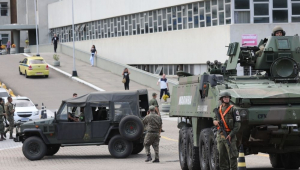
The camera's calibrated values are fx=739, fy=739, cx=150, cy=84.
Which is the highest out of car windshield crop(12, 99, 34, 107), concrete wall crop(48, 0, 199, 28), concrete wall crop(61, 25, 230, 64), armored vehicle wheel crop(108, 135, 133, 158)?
concrete wall crop(48, 0, 199, 28)

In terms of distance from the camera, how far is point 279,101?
46.5 feet

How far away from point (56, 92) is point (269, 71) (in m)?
33.1

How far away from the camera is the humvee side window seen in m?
21.8

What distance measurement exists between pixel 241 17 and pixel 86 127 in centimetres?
2495

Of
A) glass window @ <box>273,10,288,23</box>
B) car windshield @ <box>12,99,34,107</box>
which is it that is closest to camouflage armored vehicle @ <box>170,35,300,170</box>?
car windshield @ <box>12,99,34,107</box>

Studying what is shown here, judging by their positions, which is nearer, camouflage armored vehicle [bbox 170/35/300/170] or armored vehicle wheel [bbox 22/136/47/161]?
camouflage armored vehicle [bbox 170/35/300/170]

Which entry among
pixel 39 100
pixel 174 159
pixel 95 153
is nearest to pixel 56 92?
pixel 39 100

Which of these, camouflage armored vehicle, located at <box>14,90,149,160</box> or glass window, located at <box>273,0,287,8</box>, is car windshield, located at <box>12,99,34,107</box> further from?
glass window, located at <box>273,0,287,8</box>

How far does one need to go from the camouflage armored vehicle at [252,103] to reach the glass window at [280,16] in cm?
2749

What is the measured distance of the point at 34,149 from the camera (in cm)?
2181

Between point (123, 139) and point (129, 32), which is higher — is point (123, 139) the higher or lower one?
the lower one

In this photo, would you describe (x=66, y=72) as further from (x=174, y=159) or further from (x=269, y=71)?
(x=269, y=71)

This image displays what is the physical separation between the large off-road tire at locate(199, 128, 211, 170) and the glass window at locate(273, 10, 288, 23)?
1209 inches

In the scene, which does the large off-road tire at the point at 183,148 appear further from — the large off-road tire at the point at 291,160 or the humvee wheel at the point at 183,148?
the large off-road tire at the point at 291,160
